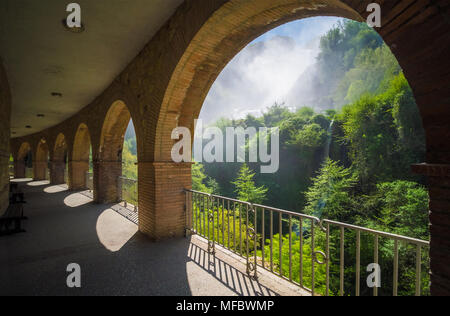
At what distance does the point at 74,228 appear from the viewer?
4.93 metres

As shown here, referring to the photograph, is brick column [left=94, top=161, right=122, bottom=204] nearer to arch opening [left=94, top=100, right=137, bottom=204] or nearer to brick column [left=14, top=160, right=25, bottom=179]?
arch opening [left=94, top=100, right=137, bottom=204]

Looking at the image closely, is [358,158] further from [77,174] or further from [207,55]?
[207,55]

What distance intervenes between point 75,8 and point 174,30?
1.43 meters

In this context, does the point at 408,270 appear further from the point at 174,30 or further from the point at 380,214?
the point at 174,30

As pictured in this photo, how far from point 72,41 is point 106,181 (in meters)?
4.52

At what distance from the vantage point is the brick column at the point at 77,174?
10.8 m

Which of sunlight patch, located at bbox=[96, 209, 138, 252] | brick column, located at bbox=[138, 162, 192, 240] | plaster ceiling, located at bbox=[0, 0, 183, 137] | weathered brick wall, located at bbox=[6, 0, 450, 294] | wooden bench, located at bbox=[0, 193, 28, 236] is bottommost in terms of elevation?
sunlight patch, located at bbox=[96, 209, 138, 252]

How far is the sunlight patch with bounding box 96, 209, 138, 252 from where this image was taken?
13.1 ft

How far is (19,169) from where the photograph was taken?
20.1m

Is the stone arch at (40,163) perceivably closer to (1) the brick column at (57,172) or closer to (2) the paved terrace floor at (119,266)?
(1) the brick column at (57,172)

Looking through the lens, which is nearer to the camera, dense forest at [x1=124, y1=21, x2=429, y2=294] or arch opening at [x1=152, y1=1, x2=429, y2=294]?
arch opening at [x1=152, y1=1, x2=429, y2=294]

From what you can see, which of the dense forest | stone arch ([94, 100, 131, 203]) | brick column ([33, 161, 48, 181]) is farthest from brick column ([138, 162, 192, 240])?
brick column ([33, 161, 48, 181])

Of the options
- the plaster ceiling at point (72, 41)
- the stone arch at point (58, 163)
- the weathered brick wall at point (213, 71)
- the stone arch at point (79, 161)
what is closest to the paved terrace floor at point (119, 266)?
the weathered brick wall at point (213, 71)
